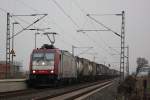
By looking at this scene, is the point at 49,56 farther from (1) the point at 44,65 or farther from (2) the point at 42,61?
(1) the point at 44,65

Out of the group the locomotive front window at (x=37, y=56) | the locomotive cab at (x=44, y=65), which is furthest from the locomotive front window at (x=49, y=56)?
the locomotive front window at (x=37, y=56)

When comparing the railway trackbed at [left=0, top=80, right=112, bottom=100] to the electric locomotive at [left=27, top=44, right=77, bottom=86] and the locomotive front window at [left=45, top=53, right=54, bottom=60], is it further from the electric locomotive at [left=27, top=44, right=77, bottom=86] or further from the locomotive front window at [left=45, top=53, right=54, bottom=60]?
the locomotive front window at [left=45, top=53, right=54, bottom=60]

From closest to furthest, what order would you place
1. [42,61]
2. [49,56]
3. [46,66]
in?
[46,66] < [42,61] < [49,56]

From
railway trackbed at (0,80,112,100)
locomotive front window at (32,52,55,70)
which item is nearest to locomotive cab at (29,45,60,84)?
locomotive front window at (32,52,55,70)

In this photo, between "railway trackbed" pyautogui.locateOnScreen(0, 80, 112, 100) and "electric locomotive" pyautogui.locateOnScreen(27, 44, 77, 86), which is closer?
"railway trackbed" pyautogui.locateOnScreen(0, 80, 112, 100)

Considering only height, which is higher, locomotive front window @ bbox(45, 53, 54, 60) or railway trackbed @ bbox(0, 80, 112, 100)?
locomotive front window @ bbox(45, 53, 54, 60)

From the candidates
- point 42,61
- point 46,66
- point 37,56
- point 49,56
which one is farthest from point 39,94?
point 37,56

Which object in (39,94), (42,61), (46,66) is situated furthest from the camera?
(42,61)

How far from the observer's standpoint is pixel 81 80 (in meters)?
60.2

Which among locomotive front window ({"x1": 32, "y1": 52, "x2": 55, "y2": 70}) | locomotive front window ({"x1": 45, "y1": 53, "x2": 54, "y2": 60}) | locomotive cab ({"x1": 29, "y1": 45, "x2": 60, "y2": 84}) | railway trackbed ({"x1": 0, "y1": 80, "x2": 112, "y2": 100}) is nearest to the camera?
railway trackbed ({"x1": 0, "y1": 80, "x2": 112, "y2": 100})

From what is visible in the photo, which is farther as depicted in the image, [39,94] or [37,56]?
[37,56]

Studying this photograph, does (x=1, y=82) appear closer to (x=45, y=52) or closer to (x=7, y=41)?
(x=45, y=52)

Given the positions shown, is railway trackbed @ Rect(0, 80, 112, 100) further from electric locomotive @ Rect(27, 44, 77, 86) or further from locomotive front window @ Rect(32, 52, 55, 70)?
locomotive front window @ Rect(32, 52, 55, 70)

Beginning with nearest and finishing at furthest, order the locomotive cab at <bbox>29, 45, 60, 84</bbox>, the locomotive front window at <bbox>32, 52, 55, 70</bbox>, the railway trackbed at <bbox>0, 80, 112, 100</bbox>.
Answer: the railway trackbed at <bbox>0, 80, 112, 100</bbox> < the locomotive cab at <bbox>29, 45, 60, 84</bbox> < the locomotive front window at <bbox>32, 52, 55, 70</bbox>
